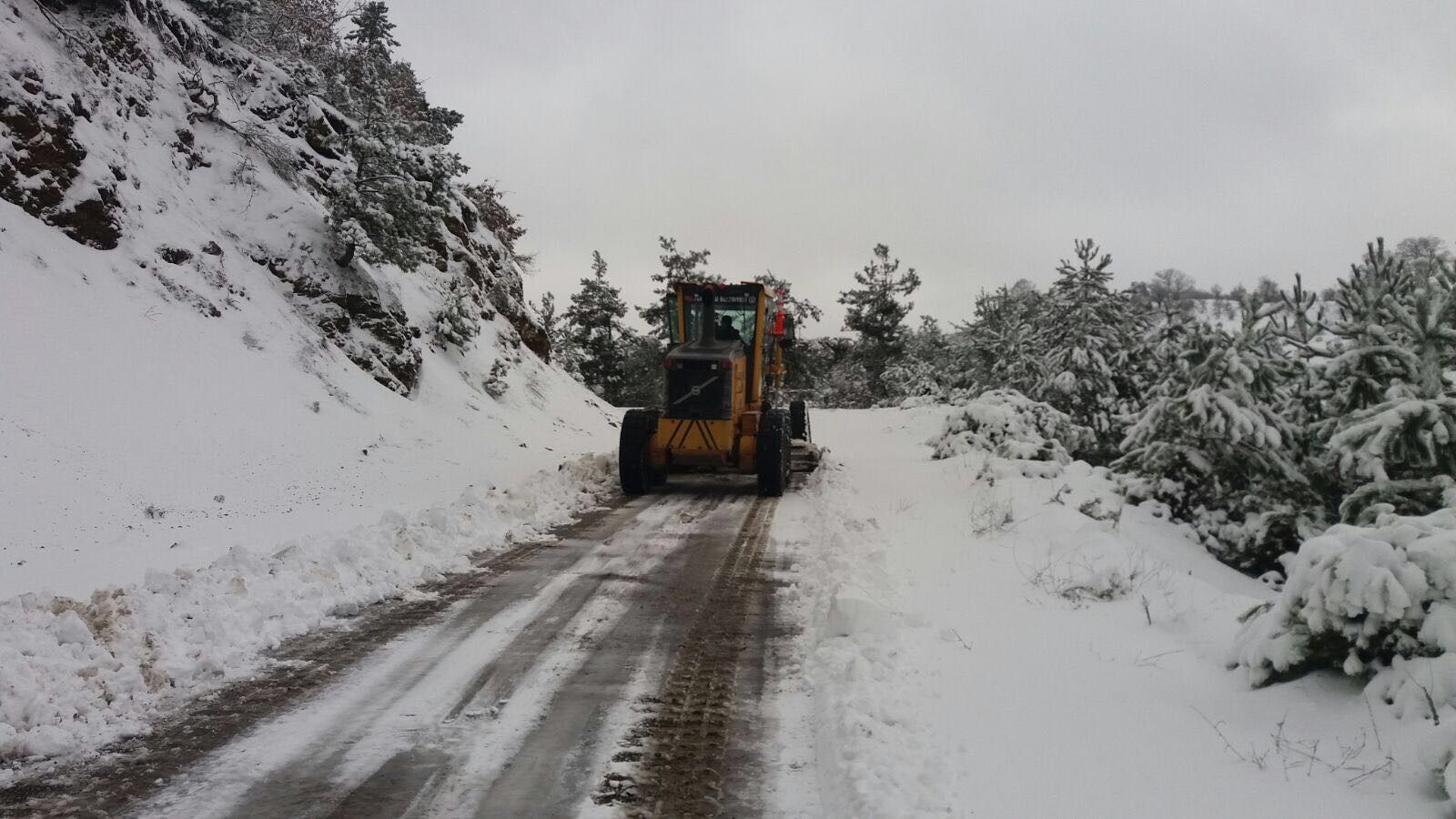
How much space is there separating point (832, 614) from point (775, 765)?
178 cm

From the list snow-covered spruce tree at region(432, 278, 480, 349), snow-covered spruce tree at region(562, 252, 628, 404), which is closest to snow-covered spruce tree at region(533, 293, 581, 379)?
snow-covered spruce tree at region(562, 252, 628, 404)

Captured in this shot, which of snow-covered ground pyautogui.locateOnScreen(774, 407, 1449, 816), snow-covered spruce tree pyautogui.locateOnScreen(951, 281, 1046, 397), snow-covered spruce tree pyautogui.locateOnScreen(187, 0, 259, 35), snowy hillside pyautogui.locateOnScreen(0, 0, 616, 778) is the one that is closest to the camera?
snow-covered ground pyautogui.locateOnScreen(774, 407, 1449, 816)

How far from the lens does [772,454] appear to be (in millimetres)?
11492

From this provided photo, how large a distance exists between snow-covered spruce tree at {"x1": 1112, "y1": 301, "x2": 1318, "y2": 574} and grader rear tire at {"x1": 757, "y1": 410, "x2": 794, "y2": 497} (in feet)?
14.8

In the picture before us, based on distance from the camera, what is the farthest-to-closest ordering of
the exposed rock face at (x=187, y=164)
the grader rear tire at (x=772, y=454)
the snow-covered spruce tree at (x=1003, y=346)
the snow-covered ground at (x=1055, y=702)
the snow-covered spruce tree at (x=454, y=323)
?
the snow-covered spruce tree at (x=1003, y=346) < the snow-covered spruce tree at (x=454, y=323) < the grader rear tire at (x=772, y=454) < the exposed rock face at (x=187, y=164) < the snow-covered ground at (x=1055, y=702)

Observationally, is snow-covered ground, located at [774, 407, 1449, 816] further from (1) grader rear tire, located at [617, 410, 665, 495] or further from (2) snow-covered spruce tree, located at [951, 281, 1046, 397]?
(2) snow-covered spruce tree, located at [951, 281, 1046, 397]

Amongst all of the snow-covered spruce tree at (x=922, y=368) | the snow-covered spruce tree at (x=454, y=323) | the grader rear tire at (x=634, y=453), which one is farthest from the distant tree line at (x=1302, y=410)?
the snow-covered spruce tree at (x=922, y=368)

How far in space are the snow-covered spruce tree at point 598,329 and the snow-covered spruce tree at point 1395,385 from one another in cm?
3256

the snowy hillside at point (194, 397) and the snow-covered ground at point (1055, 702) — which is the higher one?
A: the snowy hillside at point (194, 397)

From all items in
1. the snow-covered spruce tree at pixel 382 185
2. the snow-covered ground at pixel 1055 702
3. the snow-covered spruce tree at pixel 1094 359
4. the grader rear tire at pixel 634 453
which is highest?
the snow-covered spruce tree at pixel 382 185

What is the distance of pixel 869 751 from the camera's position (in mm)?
3516

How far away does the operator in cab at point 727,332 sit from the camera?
1284 centimetres

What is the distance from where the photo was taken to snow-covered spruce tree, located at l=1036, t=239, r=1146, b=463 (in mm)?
16406

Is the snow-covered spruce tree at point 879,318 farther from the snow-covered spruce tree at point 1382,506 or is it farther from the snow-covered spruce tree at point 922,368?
the snow-covered spruce tree at point 1382,506
